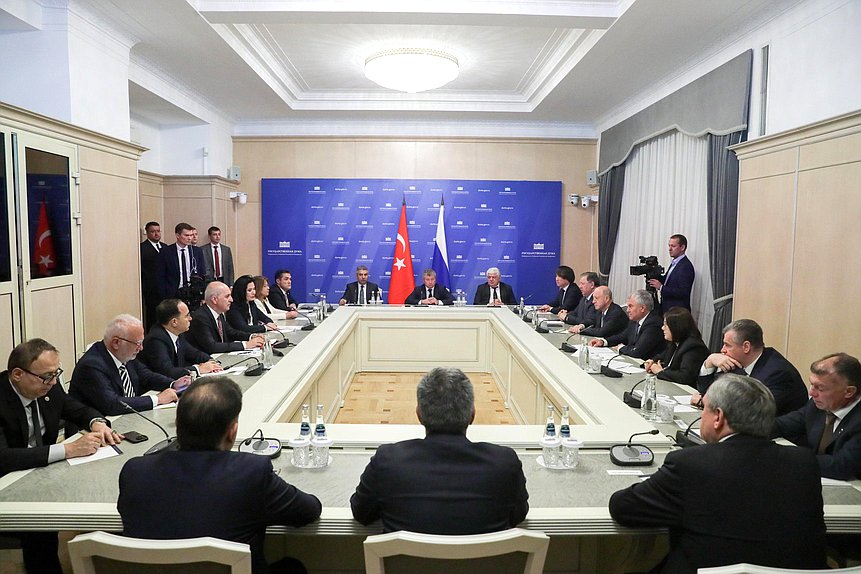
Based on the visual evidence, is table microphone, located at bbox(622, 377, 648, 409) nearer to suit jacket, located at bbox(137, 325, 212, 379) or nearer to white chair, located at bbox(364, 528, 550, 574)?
white chair, located at bbox(364, 528, 550, 574)

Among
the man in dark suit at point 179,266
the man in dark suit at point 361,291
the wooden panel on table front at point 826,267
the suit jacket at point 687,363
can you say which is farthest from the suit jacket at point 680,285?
the man in dark suit at point 179,266

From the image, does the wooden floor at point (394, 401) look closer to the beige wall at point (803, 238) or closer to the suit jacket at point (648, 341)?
the suit jacket at point (648, 341)

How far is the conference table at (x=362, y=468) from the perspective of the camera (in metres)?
1.79

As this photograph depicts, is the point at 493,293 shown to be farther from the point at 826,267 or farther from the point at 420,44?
the point at 826,267

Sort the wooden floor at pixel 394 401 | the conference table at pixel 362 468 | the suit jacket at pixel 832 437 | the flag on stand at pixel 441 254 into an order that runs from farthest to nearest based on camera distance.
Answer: the flag on stand at pixel 441 254 → the wooden floor at pixel 394 401 → the suit jacket at pixel 832 437 → the conference table at pixel 362 468

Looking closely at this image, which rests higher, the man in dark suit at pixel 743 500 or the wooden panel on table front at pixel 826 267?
the wooden panel on table front at pixel 826 267

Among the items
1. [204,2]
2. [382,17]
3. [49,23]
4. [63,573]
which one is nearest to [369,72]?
[382,17]

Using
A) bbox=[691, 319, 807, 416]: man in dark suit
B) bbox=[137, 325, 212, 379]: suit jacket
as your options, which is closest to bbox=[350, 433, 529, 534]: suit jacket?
bbox=[691, 319, 807, 416]: man in dark suit

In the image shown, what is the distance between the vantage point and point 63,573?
7.21ft

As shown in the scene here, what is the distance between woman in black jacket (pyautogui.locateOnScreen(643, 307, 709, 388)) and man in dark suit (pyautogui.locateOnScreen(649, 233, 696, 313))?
1974 mm

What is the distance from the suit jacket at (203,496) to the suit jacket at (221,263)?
627 centimetres

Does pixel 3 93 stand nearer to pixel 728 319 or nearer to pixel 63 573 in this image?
pixel 63 573

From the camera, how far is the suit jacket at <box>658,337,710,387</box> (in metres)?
3.59

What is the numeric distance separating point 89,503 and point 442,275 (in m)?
7.21
